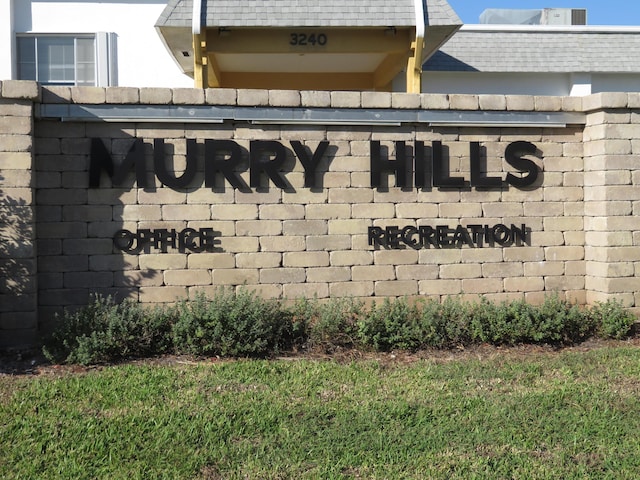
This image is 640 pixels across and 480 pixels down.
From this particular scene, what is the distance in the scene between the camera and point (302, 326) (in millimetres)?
7625

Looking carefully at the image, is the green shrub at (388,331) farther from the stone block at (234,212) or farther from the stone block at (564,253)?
the stone block at (564,253)

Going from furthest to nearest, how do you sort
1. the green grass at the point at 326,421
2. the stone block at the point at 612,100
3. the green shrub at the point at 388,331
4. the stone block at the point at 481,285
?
the stone block at the point at 481,285, the stone block at the point at 612,100, the green shrub at the point at 388,331, the green grass at the point at 326,421

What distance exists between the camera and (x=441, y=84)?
14.8 m

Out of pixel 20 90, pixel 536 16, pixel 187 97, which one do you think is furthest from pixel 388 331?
pixel 536 16

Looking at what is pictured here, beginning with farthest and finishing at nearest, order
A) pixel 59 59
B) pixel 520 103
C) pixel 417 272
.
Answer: pixel 59 59
pixel 520 103
pixel 417 272

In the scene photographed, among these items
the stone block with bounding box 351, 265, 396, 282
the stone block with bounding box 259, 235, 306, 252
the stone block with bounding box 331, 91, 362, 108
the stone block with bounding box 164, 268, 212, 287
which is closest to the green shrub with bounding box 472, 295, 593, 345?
the stone block with bounding box 351, 265, 396, 282

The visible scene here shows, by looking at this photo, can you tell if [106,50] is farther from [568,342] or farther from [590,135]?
[568,342]

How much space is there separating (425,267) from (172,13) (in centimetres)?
607

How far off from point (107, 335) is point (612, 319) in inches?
208

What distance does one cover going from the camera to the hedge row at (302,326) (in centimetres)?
711

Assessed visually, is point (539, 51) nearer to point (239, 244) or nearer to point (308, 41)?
point (308, 41)

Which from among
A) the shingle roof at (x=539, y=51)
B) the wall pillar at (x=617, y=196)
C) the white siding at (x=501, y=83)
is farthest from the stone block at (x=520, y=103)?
the white siding at (x=501, y=83)

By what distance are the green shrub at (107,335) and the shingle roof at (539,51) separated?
8.95m

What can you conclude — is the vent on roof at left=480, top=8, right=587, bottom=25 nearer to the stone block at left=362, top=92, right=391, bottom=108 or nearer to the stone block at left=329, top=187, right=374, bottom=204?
the stone block at left=362, top=92, right=391, bottom=108
